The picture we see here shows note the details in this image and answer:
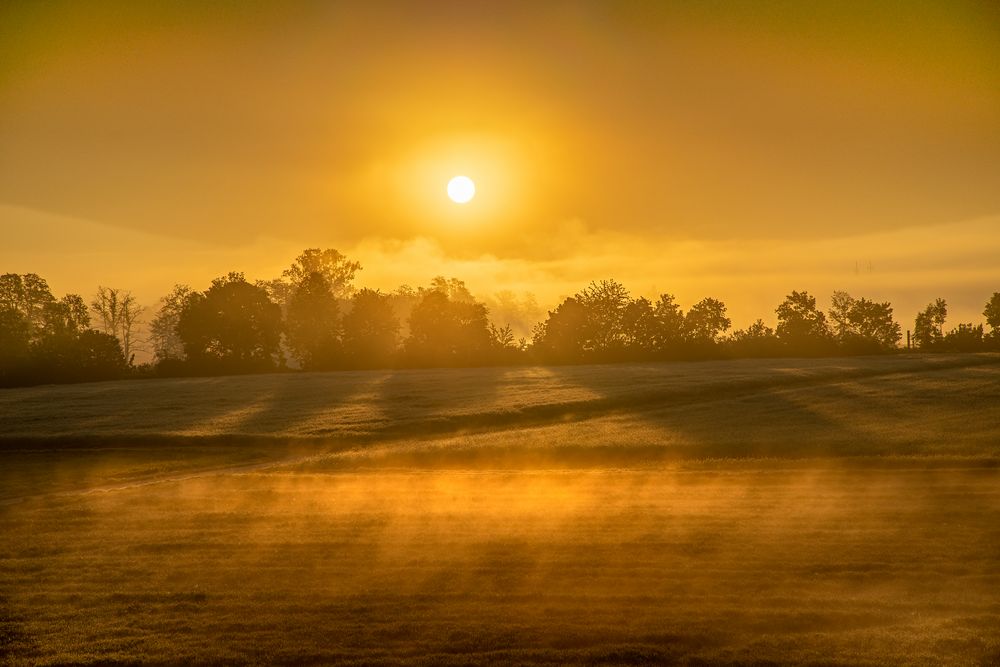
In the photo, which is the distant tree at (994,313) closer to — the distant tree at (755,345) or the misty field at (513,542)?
the distant tree at (755,345)

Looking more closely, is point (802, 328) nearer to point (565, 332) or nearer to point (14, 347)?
point (565, 332)

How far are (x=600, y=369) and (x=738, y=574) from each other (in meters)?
59.1

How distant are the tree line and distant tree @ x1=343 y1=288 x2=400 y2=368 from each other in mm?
113

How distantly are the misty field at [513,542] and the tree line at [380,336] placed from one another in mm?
43998

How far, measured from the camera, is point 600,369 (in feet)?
242

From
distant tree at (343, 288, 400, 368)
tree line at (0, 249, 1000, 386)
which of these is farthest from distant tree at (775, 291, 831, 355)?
distant tree at (343, 288, 400, 368)

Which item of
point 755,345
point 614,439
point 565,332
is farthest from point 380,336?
point 614,439

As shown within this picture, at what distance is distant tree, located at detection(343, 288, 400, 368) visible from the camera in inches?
3413

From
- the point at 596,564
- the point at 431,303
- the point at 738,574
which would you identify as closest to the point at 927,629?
the point at 738,574

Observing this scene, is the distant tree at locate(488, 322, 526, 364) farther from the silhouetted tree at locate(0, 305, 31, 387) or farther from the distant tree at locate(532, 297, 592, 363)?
the silhouetted tree at locate(0, 305, 31, 387)

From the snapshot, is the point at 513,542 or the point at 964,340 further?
the point at 964,340

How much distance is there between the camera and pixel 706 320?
3839 inches

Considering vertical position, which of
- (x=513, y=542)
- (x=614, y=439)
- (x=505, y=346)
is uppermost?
(x=505, y=346)

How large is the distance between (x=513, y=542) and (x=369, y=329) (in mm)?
72901
